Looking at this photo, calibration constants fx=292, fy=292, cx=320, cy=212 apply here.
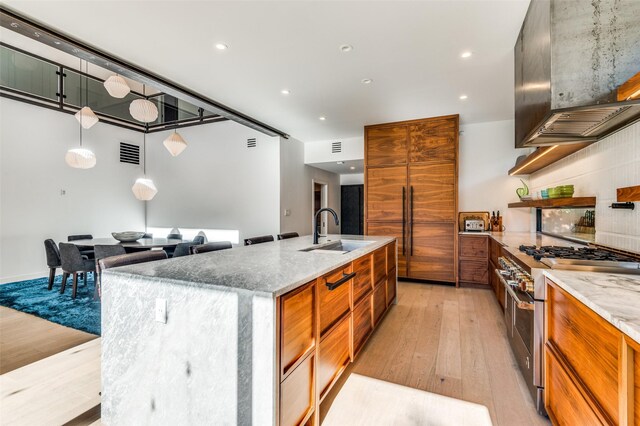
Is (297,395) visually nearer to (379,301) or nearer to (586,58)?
(379,301)

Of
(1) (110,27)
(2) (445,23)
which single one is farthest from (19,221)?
(2) (445,23)

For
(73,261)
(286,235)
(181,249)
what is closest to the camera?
(286,235)

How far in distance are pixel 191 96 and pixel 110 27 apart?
1384mm

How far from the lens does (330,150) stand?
6.46 meters

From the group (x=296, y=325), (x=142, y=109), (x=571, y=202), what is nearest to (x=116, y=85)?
(x=142, y=109)

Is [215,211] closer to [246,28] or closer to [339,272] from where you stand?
[246,28]

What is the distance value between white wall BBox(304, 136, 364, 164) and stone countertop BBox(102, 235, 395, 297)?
436 cm

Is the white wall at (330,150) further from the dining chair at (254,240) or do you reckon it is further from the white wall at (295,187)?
the dining chair at (254,240)

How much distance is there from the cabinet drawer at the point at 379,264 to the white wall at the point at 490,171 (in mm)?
2806

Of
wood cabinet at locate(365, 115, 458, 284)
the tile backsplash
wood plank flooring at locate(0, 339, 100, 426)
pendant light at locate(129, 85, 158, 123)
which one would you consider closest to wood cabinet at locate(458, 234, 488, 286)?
wood cabinet at locate(365, 115, 458, 284)

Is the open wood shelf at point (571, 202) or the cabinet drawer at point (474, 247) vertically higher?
the open wood shelf at point (571, 202)

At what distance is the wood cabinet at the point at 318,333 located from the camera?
1.28 meters

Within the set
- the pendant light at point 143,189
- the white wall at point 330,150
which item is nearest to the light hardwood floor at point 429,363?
the pendant light at point 143,189

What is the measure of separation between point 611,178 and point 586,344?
71.8 inches
